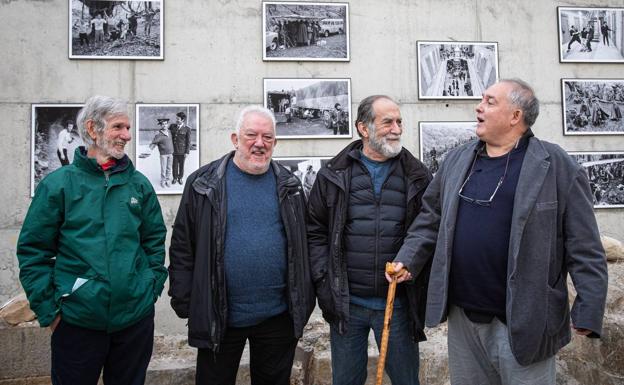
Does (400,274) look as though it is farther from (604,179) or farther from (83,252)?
(604,179)

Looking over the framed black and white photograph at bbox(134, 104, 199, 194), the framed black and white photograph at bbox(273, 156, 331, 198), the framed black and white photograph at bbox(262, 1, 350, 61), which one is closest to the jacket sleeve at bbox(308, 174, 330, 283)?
the framed black and white photograph at bbox(273, 156, 331, 198)

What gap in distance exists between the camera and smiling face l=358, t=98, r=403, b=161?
253 cm

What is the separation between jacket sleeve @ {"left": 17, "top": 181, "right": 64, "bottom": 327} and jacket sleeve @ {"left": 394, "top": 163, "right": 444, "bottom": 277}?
65.0 inches

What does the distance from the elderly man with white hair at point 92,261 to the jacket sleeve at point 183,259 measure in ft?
0.42

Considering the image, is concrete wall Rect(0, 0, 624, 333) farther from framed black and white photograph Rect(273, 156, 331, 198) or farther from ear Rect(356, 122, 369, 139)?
ear Rect(356, 122, 369, 139)

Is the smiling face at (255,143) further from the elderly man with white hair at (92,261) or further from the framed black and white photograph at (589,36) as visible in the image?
the framed black and white photograph at (589,36)

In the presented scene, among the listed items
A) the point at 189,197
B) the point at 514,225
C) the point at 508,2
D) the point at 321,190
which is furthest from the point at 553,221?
the point at 508,2

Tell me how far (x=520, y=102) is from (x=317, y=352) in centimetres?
235

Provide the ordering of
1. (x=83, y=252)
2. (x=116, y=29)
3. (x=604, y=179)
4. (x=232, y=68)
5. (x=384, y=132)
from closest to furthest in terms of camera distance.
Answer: (x=83, y=252), (x=384, y=132), (x=116, y=29), (x=232, y=68), (x=604, y=179)

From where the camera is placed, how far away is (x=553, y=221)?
1.98 meters

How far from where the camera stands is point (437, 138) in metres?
4.21

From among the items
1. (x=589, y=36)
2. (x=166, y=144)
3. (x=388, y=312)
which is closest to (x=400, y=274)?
(x=388, y=312)

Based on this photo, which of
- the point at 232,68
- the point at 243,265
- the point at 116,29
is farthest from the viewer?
the point at 232,68

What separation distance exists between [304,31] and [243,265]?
2.51 meters
